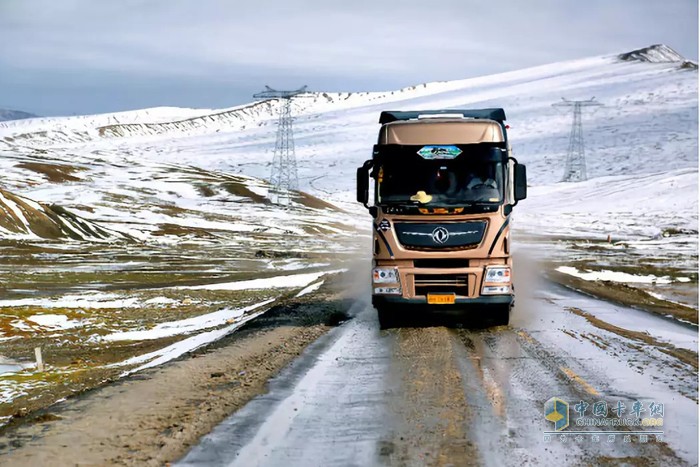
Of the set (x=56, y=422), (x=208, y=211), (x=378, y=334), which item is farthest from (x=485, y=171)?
(x=208, y=211)

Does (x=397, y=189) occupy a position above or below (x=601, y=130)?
below

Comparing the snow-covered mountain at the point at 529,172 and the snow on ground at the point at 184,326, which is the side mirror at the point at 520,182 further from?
the snow-covered mountain at the point at 529,172

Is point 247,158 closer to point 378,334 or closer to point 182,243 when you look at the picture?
point 182,243

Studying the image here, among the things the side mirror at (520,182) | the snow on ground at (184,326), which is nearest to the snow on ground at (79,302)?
the snow on ground at (184,326)

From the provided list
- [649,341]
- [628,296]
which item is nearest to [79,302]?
[649,341]

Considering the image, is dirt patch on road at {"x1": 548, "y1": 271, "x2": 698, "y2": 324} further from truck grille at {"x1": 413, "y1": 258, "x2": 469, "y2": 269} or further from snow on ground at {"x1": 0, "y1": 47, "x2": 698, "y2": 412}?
truck grille at {"x1": 413, "y1": 258, "x2": 469, "y2": 269}

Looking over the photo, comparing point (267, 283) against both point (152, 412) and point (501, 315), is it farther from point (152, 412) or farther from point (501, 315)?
point (152, 412)

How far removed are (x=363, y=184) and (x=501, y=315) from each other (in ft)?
13.4

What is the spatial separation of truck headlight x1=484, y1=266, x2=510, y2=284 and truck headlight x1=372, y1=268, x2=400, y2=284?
176cm

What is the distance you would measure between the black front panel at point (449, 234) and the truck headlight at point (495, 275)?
0.61 m

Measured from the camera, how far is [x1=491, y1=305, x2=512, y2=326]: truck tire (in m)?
13.9

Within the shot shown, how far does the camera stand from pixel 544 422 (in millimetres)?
7648

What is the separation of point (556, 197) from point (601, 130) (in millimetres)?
49828

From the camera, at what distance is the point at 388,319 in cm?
1455
